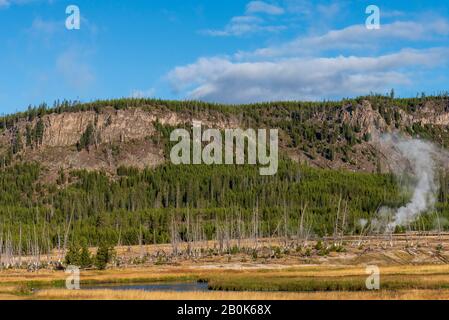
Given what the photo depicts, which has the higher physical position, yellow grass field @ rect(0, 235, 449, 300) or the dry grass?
the dry grass

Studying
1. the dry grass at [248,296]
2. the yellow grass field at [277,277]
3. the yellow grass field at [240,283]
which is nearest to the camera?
the dry grass at [248,296]

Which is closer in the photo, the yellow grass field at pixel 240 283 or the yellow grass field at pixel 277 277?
the yellow grass field at pixel 240 283

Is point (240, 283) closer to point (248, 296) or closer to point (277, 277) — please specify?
point (277, 277)

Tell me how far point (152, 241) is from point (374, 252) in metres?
85.8

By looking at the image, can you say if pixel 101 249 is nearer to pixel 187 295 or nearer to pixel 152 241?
pixel 187 295

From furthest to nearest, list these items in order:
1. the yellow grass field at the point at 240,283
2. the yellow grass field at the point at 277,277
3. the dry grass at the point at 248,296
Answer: the yellow grass field at the point at 277,277
the yellow grass field at the point at 240,283
the dry grass at the point at 248,296

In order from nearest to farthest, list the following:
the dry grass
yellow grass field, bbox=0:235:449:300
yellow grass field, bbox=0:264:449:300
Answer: the dry grass
yellow grass field, bbox=0:264:449:300
yellow grass field, bbox=0:235:449:300

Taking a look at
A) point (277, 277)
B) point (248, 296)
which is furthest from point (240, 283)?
point (248, 296)

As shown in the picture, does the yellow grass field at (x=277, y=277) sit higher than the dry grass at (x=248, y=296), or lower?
lower

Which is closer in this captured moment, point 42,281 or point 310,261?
point 42,281
